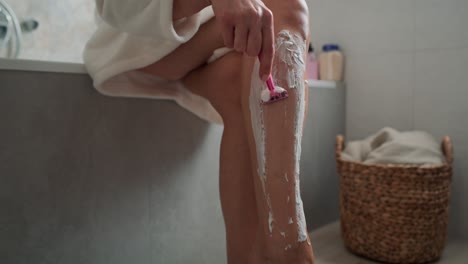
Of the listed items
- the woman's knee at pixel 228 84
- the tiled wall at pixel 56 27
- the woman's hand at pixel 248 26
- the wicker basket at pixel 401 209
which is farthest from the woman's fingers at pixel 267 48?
the tiled wall at pixel 56 27

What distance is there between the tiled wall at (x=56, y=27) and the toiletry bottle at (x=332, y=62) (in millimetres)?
769

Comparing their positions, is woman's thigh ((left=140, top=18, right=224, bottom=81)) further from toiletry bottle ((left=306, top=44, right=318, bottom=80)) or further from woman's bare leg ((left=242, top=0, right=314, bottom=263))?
toiletry bottle ((left=306, top=44, right=318, bottom=80))

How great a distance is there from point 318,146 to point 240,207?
2.27 ft

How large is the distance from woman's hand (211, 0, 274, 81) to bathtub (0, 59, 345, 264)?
0.36 metres

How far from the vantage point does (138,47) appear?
69 centimetres

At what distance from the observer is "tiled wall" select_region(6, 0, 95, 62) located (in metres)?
1.15

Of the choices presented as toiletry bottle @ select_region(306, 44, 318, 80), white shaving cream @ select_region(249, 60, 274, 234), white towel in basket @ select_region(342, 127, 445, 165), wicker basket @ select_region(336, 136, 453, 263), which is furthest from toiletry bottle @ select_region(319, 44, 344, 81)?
white shaving cream @ select_region(249, 60, 274, 234)

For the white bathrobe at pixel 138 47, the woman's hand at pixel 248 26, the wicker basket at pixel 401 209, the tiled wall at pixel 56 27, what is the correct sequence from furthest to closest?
the tiled wall at pixel 56 27
the wicker basket at pixel 401 209
the white bathrobe at pixel 138 47
the woman's hand at pixel 248 26

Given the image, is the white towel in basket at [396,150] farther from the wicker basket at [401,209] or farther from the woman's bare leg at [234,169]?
the woman's bare leg at [234,169]

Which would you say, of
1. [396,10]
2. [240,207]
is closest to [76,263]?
[240,207]

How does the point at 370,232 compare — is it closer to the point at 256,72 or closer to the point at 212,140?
the point at 212,140

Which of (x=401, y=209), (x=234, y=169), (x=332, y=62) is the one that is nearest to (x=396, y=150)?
(x=401, y=209)

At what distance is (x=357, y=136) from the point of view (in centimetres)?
138

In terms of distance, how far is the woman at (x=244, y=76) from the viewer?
1.70ft
